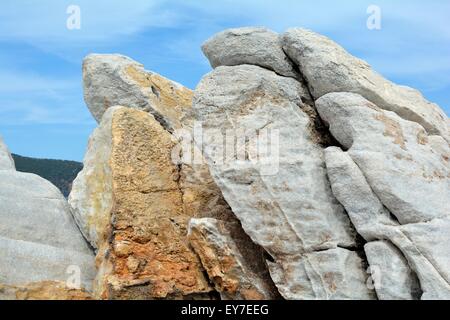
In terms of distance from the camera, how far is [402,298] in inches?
493

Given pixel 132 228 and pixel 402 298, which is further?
pixel 132 228

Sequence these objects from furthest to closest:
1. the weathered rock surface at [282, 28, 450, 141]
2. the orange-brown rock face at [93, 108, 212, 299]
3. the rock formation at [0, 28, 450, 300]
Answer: the weathered rock surface at [282, 28, 450, 141] → the orange-brown rock face at [93, 108, 212, 299] → the rock formation at [0, 28, 450, 300]

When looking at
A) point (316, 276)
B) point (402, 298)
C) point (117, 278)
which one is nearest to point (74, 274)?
point (117, 278)

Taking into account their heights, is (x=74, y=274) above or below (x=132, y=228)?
below

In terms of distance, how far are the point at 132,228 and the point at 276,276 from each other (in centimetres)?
330

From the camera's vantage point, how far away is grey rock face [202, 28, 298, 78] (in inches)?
616

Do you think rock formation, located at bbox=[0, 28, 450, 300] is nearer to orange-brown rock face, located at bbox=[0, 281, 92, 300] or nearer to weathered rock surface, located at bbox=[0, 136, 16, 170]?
orange-brown rock face, located at bbox=[0, 281, 92, 300]

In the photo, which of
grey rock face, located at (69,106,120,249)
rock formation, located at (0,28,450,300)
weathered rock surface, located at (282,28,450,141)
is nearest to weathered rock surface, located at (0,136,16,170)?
rock formation, located at (0,28,450,300)

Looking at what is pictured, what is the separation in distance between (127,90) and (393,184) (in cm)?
788

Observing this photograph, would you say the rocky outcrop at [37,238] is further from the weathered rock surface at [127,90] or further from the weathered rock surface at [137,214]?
the weathered rock surface at [127,90]

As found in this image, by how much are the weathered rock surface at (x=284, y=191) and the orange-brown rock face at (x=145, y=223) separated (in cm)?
170

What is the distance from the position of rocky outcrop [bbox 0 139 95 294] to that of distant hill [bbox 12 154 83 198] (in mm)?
49519

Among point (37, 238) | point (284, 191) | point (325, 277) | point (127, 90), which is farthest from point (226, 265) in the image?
point (127, 90)
